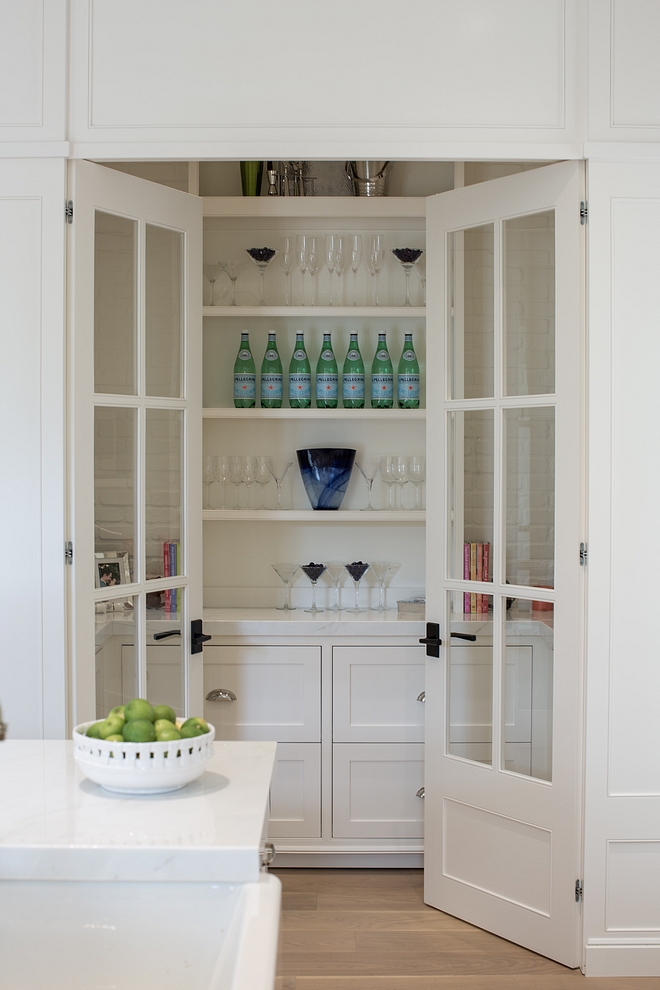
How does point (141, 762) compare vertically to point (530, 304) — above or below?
below

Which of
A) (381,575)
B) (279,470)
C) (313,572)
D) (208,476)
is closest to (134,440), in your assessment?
(208,476)

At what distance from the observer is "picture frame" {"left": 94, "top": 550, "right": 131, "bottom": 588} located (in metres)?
2.49

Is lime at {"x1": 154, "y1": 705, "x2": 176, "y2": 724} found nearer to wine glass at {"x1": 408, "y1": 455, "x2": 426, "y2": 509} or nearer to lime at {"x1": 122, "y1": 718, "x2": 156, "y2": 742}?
lime at {"x1": 122, "y1": 718, "x2": 156, "y2": 742}

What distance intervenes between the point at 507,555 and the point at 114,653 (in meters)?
1.29

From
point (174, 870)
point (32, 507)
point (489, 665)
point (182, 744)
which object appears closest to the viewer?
point (174, 870)

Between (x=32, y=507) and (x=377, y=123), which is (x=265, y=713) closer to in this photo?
(x=32, y=507)

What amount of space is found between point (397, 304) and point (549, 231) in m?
1.02

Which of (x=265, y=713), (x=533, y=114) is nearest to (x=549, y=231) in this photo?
(x=533, y=114)

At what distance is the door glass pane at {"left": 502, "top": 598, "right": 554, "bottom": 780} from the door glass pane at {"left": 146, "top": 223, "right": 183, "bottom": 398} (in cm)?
135

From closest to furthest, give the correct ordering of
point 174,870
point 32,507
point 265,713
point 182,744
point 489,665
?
point 174,870 → point 182,744 → point 32,507 → point 489,665 → point 265,713

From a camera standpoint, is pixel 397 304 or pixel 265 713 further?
pixel 397 304

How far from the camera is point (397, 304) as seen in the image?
11.2 feet

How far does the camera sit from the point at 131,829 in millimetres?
1253

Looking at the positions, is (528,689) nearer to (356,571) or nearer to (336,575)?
(356,571)
